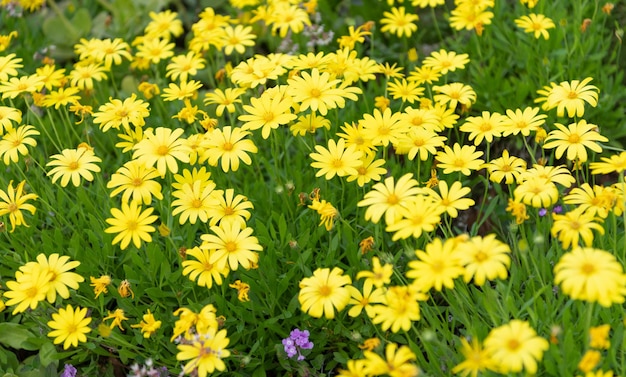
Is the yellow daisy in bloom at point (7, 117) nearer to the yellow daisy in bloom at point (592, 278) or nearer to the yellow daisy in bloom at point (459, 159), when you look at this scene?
the yellow daisy in bloom at point (459, 159)

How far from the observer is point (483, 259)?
1940 millimetres

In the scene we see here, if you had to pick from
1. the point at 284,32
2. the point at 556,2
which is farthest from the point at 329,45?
the point at 556,2

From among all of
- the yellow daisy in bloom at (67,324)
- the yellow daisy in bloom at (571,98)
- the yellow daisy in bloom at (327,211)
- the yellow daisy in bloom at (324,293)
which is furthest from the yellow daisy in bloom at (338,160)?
the yellow daisy in bloom at (67,324)

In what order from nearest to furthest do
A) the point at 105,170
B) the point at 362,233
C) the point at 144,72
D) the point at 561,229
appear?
the point at 561,229 < the point at 362,233 < the point at 105,170 < the point at 144,72

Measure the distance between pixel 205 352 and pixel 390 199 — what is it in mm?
702

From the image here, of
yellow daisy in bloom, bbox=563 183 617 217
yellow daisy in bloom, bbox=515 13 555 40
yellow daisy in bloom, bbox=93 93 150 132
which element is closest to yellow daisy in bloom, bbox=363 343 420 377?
yellow daisy in bloom, bbox=563 183 617 217

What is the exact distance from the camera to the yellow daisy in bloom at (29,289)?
222 cm

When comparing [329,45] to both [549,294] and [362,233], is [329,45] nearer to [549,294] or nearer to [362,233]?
[362,233]

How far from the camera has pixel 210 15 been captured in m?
3.62

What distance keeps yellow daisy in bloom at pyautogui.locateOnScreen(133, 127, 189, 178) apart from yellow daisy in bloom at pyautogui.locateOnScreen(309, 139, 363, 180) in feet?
1.46

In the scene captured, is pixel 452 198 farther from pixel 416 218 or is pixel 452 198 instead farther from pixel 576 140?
pixel 576 140

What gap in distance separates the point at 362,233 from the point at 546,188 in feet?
2.59

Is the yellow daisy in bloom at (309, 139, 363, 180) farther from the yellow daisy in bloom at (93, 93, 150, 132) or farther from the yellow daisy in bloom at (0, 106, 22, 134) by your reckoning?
the yellow daisy in bloom at (0, 106, 22, 134)

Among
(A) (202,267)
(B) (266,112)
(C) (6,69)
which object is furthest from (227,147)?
(C) (6,69)
